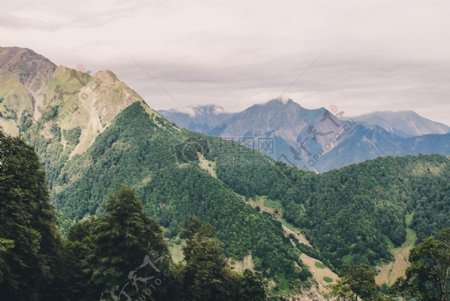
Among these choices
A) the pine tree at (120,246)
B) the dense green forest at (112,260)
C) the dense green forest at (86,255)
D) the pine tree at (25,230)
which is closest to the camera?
Result: the dense green forest at (112,260)

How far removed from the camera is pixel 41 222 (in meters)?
80.9

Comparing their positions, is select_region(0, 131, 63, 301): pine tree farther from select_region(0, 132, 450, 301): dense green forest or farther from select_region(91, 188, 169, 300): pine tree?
select_region(91, 188, 169, 300): pine tree

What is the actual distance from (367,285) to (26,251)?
6510cm

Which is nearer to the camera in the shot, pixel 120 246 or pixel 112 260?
pixel 112 260

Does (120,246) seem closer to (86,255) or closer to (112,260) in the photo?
(112,260)

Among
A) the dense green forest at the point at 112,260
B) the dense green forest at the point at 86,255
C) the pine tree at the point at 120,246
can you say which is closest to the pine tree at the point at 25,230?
the dense green forest at the point at 86,255

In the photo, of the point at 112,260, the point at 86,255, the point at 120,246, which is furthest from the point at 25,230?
the point at 86,255

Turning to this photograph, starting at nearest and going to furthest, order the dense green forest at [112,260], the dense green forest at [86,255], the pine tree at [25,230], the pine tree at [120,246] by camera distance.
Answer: the dense green forest at [112,260] < the pine tree at [25,230] < the dense green forest at [86,255] < the pine tree at [120,246]

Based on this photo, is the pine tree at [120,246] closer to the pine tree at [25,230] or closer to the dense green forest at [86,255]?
the dense green forest at [86,255]

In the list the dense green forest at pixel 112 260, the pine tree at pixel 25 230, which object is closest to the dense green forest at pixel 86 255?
the pine tree at pixel 25 230

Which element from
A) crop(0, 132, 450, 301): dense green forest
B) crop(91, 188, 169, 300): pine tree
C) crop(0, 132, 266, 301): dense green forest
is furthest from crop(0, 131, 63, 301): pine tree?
crop(91, 188, 169, 300): pine tree

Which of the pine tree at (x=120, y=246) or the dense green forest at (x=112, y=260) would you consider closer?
the dense green forest at (x=112, y=260)

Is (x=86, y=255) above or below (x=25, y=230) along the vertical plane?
below

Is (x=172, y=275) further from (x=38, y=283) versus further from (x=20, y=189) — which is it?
(x=20, y=189)
